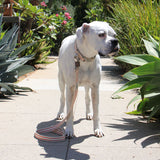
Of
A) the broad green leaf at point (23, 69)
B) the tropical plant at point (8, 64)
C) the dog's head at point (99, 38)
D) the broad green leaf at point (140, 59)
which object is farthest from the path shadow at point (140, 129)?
the broad green leaf at point (23, 69)

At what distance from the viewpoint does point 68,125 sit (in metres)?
3.78

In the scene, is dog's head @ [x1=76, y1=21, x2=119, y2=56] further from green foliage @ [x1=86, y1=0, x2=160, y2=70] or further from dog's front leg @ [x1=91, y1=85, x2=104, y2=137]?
green foliage @ [x1=86, y1=0, x2=160, y2=70]

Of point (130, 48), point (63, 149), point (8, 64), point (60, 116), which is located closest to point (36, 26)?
point (130, 48)

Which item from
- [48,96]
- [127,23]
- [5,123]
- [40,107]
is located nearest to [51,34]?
[127,23]

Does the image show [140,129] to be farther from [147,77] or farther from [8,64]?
[8,64]

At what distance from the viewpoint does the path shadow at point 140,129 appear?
11.8ft

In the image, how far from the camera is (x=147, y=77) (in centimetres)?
394

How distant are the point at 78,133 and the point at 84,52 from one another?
3.86 ft

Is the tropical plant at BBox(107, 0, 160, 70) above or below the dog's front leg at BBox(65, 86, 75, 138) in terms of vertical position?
above

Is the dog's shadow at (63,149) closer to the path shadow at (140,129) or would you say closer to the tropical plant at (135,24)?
the path shadow at (140,129)

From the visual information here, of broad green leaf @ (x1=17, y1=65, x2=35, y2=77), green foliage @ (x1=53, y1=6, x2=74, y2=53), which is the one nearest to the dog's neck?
broad green leaf @ (x1=17, y1=65, x2=35, y2=77)

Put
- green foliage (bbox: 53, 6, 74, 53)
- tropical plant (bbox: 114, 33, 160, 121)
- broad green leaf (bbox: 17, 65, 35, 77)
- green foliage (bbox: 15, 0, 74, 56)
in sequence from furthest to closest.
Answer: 1. green foliage (bbox: 53, 6, 74, 53)
2. green foliage (bbox: 15, 0, 74, 56)
3. broad green leaf (bbox: 17, 65, 35, 77)
4. tropical plant (bbox: 114, 33, 160, 121)

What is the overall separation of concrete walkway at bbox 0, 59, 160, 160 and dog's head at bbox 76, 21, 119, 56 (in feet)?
3.94

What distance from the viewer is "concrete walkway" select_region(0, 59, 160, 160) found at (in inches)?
124
